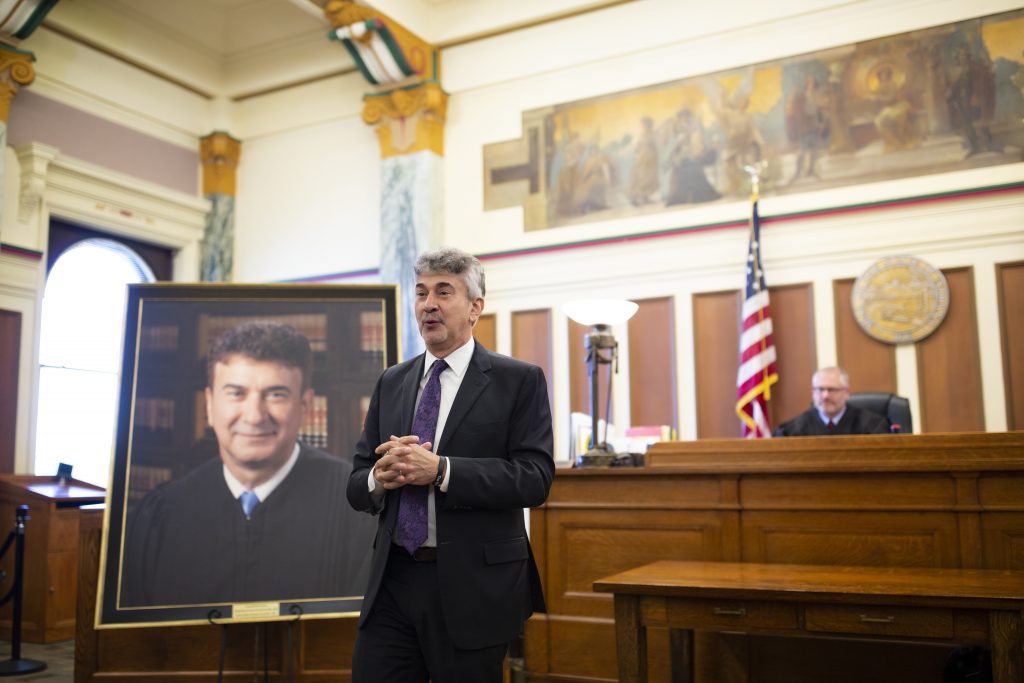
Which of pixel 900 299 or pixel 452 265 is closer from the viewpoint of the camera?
pixel 452 265

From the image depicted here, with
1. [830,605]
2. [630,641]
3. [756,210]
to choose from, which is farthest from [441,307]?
[756,210]

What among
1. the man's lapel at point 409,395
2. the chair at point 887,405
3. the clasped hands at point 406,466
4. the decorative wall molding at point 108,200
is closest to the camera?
the clasped hands at point 406,466

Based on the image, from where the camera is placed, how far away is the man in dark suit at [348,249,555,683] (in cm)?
234

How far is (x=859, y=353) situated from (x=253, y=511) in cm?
496

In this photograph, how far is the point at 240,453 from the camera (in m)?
4.40

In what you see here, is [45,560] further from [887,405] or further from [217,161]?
[887,405]

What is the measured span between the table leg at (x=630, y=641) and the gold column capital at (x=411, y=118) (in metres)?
6.30

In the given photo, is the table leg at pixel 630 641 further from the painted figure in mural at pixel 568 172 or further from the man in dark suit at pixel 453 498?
the painted figure in mural at pixel 568 172

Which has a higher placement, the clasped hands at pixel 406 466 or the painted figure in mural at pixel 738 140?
the painted figure in mural at pixel 738 140

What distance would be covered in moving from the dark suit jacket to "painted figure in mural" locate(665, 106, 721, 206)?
566 cm

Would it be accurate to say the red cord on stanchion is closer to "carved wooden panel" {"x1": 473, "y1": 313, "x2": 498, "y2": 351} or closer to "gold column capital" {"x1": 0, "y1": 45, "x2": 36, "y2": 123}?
"gold column capital" {"x1": 0, "y1": 45, "x2": 36, "y2": 123}

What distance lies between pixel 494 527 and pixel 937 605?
171 cm

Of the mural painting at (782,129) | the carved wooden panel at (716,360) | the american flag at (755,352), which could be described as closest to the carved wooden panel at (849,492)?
the american flag at (755,352)

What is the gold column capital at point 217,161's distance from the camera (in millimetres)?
10086
